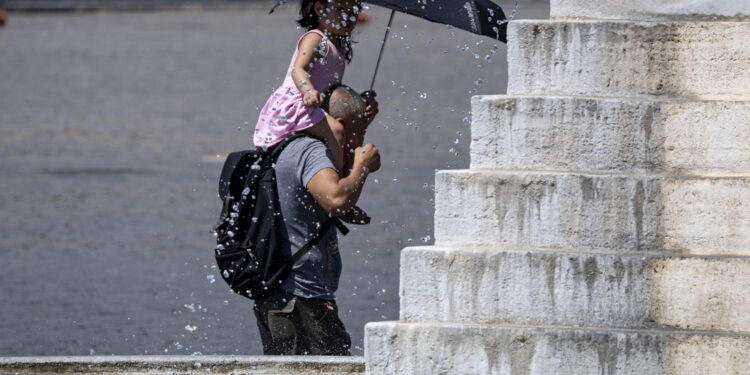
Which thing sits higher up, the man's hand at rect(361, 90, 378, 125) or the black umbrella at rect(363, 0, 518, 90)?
the black umbrella at rect(363, 0, 518, 90)

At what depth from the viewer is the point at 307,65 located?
15.4 ft

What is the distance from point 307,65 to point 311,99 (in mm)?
178

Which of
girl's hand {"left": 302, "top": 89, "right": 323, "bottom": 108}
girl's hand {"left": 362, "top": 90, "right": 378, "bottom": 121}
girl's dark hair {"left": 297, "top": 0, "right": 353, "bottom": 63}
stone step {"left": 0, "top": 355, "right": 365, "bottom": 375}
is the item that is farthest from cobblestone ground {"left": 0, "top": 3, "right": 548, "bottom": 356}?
stone step {"left": 0, "top": 355, "right": 365, "bottom": 375}

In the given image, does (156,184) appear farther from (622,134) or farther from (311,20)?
(622,134)

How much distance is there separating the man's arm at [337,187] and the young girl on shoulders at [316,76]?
0.20m


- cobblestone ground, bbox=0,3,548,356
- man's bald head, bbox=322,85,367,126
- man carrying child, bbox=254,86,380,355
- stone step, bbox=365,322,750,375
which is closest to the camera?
stone step, bbox=365,322,750,375

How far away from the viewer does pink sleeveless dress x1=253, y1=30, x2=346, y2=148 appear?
186 inches

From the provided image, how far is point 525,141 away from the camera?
4.48m

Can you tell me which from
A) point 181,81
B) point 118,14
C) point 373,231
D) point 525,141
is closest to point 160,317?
point 373,231

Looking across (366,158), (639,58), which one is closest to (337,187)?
(366,158)

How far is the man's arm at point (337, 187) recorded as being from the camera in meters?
4.53

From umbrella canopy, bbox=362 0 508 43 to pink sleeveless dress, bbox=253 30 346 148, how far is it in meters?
0.37

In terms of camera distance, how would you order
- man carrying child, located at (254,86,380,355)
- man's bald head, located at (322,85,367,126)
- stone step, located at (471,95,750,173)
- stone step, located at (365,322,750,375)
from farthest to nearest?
1. man's bald head, located at (322,85,367,126)
2. man carrying child, located at (254,86,380,355)
3. stone step, located at (471,95,750,173)
4. stone step, located at (365,322,750,375)

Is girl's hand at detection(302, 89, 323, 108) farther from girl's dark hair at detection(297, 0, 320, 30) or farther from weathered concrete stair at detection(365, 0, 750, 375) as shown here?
weathered concrete stair at detection(365, 0, 750, 375)
